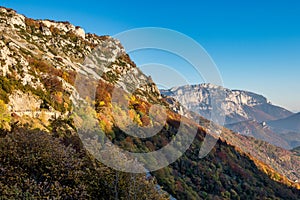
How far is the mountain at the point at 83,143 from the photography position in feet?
43.3

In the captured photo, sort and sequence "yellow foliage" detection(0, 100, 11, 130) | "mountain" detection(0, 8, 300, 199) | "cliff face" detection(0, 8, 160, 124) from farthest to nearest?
"cliff face" detection(0, 8, 160, 124) → "yellow foliage" detection(0, 100, 11, 130) → "mountain" detection(0, 8, 300, 199)

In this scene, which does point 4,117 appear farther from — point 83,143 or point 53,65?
point 53,65

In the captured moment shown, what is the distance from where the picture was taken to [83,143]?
20.3m

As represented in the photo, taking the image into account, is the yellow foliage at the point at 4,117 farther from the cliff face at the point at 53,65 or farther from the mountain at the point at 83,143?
the cliff face at the point at 53,65

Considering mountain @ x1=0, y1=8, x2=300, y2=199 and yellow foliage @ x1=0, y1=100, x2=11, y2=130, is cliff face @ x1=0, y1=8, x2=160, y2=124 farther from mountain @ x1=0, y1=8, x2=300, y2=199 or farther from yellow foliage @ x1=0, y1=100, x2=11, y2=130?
A: yellow foliage @ x1=0, y1=100, x2=11, y2=130

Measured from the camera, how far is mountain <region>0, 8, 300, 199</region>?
13211 mm

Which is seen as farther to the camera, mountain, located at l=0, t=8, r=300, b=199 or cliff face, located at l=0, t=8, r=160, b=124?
cliff face, located at l=0, t=8, r=160, b=124

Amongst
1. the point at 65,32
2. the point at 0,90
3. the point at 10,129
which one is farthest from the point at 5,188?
the point at 65,32

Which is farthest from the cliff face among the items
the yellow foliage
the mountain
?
the yellow foliage

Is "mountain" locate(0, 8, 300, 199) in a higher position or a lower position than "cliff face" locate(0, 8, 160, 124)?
lower

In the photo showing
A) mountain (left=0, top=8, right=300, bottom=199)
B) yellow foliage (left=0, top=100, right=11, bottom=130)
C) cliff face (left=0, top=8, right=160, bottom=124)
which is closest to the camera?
mountain (left=0, top=8, right=300, bottom=199)

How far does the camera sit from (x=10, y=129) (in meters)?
19.7

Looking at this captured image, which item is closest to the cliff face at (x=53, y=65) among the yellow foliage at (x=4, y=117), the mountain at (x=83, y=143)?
the mountain at (x=83, y=143)

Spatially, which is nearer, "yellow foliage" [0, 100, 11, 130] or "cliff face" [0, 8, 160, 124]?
"yellow foliage" [0, 100, 11, 130]
